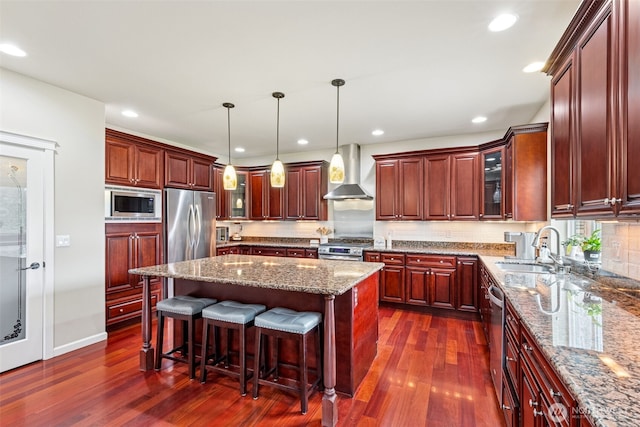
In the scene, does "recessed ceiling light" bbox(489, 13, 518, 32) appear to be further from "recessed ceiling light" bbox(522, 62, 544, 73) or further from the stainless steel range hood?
the stainless steel range hood

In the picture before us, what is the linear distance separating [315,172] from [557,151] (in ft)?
13.0

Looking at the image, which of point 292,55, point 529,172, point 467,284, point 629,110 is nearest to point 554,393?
point 629,110

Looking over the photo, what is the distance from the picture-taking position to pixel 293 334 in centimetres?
217

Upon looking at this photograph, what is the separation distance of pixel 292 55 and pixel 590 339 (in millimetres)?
2559

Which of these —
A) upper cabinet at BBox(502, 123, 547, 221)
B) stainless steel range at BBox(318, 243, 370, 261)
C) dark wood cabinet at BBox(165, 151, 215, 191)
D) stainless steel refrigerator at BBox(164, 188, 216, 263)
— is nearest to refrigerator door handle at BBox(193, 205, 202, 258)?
stainless steel refrigerator at BBox(164, 188, 216, 263)

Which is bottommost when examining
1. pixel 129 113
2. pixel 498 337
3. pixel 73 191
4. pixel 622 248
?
pixel 498 337

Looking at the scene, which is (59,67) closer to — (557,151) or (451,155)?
(557,151)

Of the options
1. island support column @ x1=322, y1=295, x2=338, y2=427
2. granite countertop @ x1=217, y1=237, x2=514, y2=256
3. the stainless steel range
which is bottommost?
island support column @ x1=322, y1=295, x2=338, y2=427

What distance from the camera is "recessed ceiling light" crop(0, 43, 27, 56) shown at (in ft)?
7.76

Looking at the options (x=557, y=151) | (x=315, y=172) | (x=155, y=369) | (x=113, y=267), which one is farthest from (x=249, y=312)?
(x=315, y=172)

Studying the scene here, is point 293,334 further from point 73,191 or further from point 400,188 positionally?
point 400,188

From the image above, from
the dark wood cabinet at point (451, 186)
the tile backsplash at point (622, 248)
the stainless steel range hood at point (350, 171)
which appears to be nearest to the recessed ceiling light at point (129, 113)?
the stainless steel range hood at point (350, 171)

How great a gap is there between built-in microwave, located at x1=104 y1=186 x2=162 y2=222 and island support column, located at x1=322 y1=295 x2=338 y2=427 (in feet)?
9.90

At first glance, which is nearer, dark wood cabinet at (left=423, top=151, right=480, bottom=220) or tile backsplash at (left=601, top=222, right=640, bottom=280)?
tile backsplash at (left=601, top=222, right=640, bottom=280)
